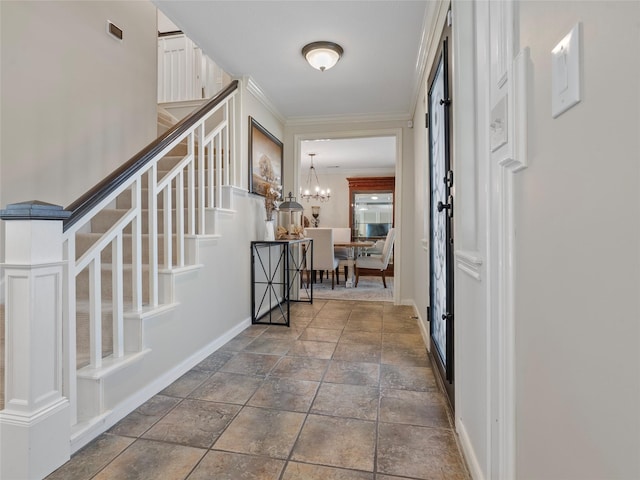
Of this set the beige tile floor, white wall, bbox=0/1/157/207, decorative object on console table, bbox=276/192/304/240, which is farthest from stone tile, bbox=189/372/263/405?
decorative object on console table, bbox=276/192/304/240

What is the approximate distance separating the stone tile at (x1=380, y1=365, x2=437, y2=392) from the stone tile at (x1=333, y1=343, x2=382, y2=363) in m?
0.17

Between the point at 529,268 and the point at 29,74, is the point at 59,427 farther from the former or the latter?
the point at 29,74

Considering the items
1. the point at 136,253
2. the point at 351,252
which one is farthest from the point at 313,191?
the point at 136,253

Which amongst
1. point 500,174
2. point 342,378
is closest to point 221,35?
point 500,174

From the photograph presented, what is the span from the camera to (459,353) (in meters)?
1.47

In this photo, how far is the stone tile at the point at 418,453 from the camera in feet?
4.15

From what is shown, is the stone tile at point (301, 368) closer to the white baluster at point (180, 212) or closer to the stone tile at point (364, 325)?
the stone tile at point (364, 325)

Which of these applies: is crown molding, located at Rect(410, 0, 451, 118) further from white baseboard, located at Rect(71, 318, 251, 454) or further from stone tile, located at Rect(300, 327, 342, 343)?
white baseboard, located at Rect(71, 318, 251, 454)

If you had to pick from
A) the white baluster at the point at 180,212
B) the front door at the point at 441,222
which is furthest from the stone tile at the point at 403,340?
the white baluster at the point at 180,212

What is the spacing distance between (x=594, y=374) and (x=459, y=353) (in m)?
1.01

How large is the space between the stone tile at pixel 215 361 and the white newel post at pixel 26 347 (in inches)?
40.2

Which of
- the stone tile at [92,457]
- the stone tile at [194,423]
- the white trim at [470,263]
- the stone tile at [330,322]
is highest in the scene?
Result: the white trim at [470,263]

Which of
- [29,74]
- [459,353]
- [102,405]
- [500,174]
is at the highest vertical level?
[29,74]

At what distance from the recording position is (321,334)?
2.96 meters
